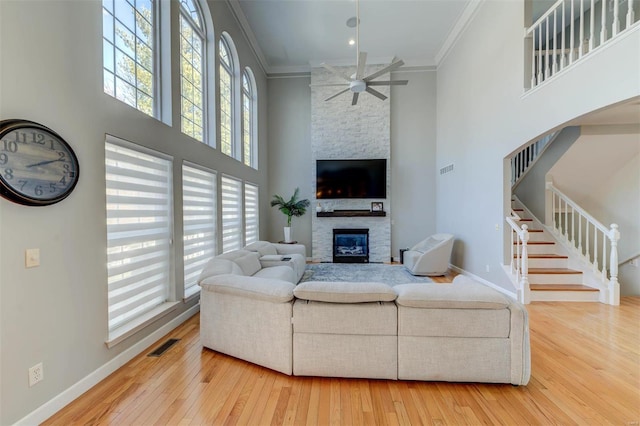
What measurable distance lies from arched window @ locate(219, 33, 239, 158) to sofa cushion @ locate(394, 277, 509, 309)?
384cm

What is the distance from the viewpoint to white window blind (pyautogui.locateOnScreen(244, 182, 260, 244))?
583cm

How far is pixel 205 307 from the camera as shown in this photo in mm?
2623

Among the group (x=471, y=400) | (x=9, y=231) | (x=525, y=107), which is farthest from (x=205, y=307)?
(x=525, y=107)

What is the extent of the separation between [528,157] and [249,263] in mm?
5644

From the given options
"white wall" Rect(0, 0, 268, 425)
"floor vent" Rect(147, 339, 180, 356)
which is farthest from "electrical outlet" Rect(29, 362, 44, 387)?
"floor vent" Rect(147, 339, 180, 356)

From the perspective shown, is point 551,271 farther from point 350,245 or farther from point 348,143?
point 348,143

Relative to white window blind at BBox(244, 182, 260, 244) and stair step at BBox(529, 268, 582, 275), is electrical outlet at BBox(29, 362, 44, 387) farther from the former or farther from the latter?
stair step at BBox(529, 268, 582, 275)

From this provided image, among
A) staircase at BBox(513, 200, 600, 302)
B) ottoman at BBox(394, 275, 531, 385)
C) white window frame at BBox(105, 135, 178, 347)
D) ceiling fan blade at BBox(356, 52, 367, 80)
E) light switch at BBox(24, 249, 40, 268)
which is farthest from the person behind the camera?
staircase at BBox(513, 200, 600, 302)

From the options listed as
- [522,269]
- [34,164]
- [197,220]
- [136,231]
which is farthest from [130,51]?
[522,269]

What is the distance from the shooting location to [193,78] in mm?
3885

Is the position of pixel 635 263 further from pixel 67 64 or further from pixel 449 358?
pixel 67 64

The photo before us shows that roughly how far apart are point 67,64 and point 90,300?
1750mm

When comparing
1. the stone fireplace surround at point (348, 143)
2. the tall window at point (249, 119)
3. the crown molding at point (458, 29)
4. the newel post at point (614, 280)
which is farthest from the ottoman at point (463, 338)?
the crown molding at point (458, 29)

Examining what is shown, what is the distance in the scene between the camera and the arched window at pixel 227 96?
15.8 feet
